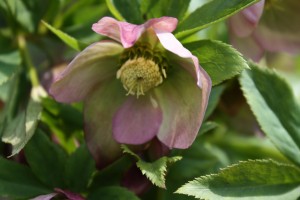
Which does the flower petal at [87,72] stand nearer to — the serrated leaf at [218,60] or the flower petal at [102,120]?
the flower petal at [102,120]

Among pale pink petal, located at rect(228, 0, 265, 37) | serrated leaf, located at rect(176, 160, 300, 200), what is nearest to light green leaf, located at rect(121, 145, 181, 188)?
serrated leaf, located at rect(176, 160, 300, 200)

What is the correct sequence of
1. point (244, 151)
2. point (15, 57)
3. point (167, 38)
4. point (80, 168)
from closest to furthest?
point (167, 38) → point (80, 168) → point (15, 57) → point (244, 151)

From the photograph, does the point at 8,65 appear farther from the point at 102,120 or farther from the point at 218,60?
the point at 218,60

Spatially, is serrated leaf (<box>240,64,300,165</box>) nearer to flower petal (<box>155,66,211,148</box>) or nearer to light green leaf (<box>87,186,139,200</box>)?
flower petal (<box>155,66,211,148</box>)

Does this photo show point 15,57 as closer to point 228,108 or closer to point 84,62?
point 84,62

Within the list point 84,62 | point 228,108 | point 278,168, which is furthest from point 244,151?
point 84,62

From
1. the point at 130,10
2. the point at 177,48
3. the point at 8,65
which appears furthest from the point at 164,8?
the point at 8,65
